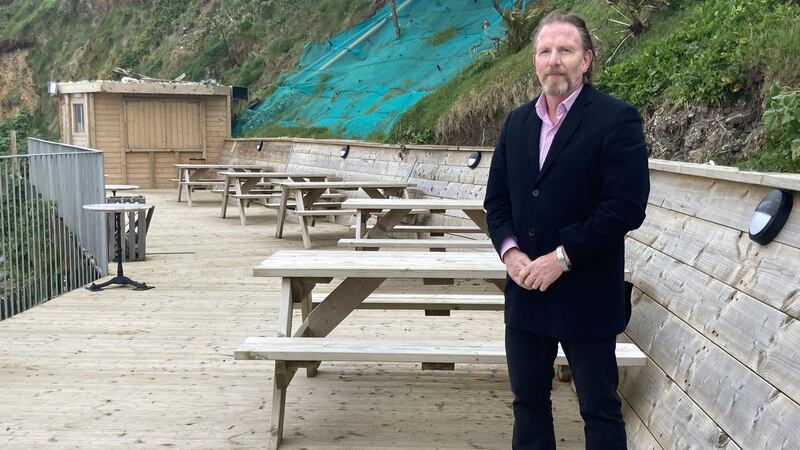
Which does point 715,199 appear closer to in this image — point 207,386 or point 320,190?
point 207,386

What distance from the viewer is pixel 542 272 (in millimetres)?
2582

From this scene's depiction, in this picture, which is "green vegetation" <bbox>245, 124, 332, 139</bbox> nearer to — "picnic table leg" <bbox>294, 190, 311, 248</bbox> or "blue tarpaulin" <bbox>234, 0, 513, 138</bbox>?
"blue tarpaulin" <bbox>234, 0, 513, 138</bbox>

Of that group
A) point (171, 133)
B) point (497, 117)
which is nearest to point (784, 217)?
point (497, 117)

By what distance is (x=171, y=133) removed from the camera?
65.2ft

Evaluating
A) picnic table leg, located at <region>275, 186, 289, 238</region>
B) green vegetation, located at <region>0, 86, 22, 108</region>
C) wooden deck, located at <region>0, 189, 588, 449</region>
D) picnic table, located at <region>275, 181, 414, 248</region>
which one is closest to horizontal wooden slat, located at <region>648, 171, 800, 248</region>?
wooden deck, located at <region>0, 189, 588, 449</region>

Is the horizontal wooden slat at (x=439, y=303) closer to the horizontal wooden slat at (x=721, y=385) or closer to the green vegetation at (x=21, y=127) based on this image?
the horizontal wooden slat at (x=721, y=385)

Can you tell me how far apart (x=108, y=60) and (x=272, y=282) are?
1034 inches

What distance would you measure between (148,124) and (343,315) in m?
16.6

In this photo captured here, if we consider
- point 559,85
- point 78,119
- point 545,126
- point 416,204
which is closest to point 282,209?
point 416,204

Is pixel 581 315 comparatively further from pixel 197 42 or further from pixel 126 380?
pixel 197 42

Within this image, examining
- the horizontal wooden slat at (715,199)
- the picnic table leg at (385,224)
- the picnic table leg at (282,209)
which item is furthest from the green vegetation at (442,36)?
the horizontal wooden slat at (715,199)

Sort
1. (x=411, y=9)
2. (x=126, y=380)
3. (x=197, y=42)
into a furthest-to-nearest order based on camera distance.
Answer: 1. (x=197, y=42)
2. (x=411, y=9)
3. (x=126, y=380)

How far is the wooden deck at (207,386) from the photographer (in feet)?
12.5

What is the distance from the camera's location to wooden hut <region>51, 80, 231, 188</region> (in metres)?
19.5
